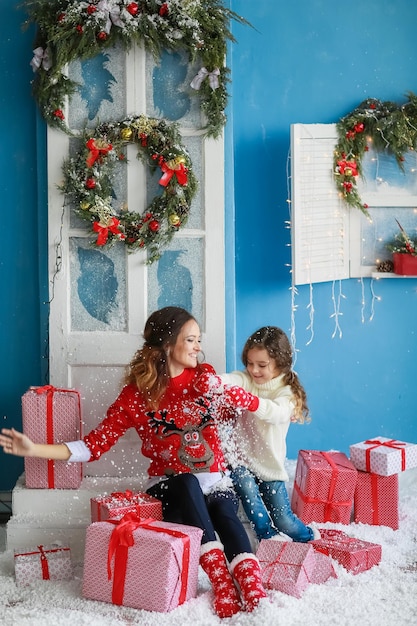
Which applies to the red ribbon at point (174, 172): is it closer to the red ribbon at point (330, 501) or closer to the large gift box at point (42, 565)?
the red ribbon at point (330, 501)

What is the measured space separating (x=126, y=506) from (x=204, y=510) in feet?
0.97

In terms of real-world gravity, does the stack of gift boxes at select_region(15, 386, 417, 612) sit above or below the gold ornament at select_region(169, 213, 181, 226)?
below

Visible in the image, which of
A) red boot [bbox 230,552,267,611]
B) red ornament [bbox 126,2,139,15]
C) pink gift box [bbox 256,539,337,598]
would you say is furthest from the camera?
red ornament [bbox 126,2,139,15]

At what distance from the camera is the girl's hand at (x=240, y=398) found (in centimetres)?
330

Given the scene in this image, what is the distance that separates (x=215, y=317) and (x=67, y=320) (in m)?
0.69

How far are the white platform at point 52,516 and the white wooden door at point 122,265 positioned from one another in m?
0.30

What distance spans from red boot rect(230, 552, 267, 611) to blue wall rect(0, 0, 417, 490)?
1.20 meters

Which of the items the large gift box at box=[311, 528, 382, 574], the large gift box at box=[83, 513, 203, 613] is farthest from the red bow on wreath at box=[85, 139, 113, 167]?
the large gift box at box=[311, 528, 382, 574]

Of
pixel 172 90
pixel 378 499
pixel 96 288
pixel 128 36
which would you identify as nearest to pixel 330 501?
pixel 378 499

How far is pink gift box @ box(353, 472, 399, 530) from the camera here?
12.1ft

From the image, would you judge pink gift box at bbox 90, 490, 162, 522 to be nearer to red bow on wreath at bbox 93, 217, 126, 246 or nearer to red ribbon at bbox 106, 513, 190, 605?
red ribbon at bbox 106, 513, 190, 605

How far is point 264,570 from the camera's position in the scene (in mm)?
3027

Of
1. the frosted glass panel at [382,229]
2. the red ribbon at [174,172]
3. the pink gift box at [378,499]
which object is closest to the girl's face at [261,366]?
the pink gift box at [378,499]

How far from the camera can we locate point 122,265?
3908 millimetres
